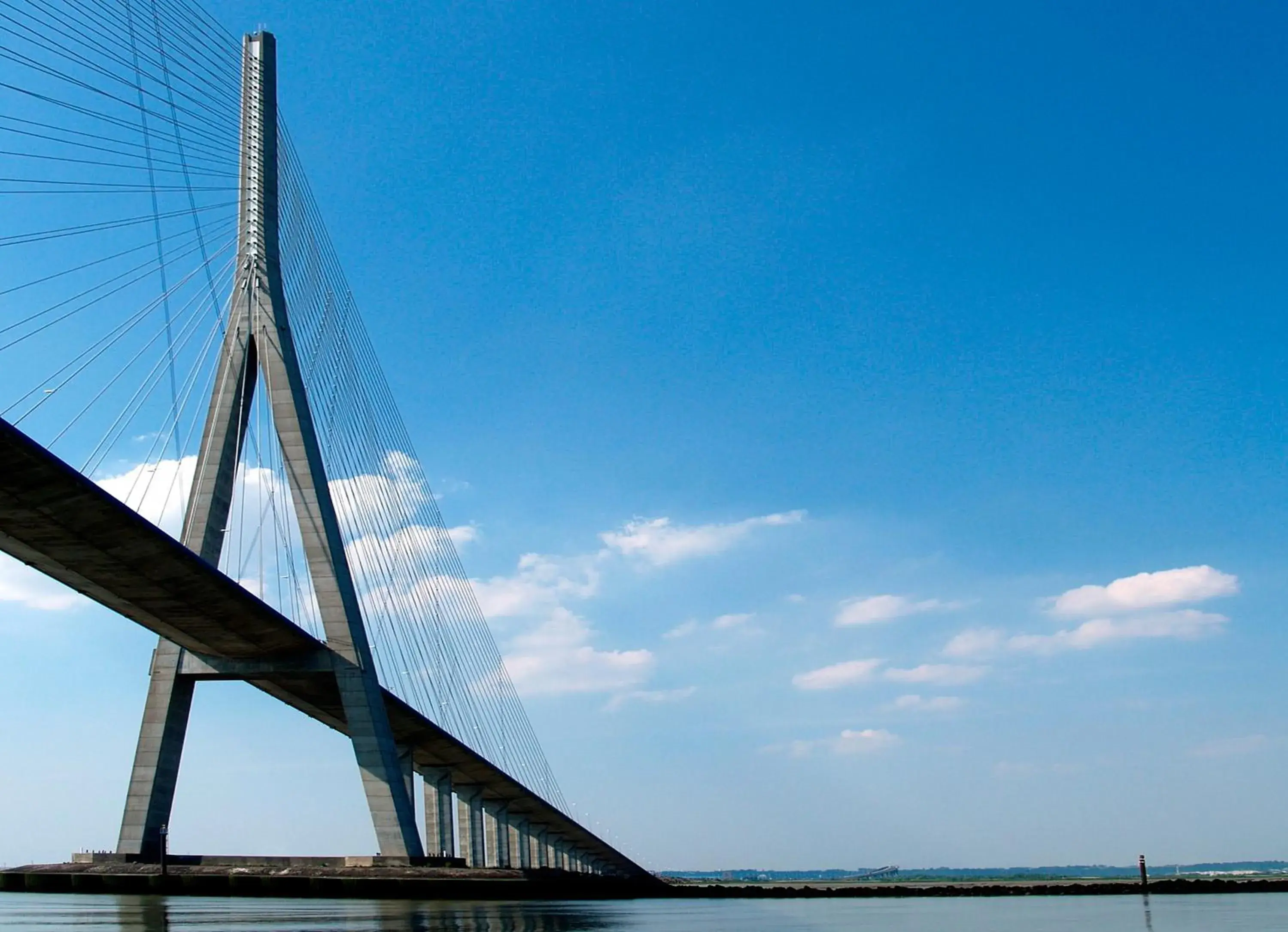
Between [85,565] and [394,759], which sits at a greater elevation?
[85,565]

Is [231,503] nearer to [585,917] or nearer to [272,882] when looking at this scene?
[272,882]

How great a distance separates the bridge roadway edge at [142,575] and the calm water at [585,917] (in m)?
6.91

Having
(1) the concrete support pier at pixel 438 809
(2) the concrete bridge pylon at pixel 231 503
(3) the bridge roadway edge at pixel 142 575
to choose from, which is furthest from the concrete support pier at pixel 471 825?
(2) the concrete bridge pylon at pixel 231 503

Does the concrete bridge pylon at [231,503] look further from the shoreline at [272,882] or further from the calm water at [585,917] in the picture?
the calm water at [585,917]

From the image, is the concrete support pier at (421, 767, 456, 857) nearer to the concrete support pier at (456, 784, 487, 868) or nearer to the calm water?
the concrete support pier at (456, 784, 487, 868)

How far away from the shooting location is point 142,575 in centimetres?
2748

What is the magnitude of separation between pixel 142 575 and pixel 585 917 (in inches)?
525

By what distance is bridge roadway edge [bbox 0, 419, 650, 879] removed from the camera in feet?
74.4

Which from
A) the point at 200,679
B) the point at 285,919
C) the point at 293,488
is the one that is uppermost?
the point at 293,488

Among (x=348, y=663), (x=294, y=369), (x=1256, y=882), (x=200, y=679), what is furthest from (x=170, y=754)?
(x=1256, y=882)

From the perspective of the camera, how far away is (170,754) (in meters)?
32.3

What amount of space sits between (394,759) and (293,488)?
8.83m

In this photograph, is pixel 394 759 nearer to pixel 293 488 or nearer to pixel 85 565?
pixel 293 488

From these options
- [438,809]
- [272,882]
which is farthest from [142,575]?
[438,809]
